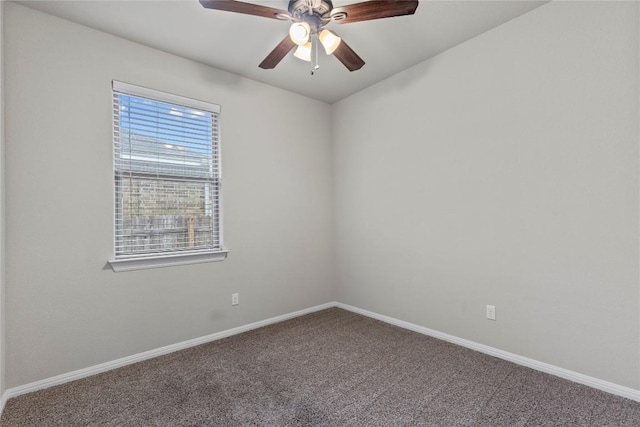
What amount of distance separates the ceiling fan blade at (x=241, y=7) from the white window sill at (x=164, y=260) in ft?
6.32

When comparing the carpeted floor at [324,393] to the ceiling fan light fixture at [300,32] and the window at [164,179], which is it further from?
the ceiling fan light fixture at [300,32]

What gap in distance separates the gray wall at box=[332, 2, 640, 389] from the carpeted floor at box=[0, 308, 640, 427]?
340 millimetres

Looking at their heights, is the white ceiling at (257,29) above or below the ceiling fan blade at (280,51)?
above

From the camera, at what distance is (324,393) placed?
204cm

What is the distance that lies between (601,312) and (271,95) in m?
3.36

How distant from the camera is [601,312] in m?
2.01

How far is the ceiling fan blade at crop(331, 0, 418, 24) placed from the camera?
1.70 metres

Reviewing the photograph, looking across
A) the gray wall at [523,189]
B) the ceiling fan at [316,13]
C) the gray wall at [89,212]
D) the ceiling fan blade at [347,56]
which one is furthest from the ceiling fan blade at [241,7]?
the gray wall at [523,189]

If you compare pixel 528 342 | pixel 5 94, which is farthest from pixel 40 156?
pixel 528 342

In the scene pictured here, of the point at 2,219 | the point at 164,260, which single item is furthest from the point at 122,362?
the point at 2,219

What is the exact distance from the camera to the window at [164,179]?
8.29 ft

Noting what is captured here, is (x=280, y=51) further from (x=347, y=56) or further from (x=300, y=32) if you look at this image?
(x=347, y=56)

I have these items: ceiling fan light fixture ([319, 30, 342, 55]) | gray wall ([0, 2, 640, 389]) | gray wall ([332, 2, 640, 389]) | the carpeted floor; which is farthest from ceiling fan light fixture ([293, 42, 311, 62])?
the carpeted floor

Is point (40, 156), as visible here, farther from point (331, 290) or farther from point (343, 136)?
point (331, 290)
